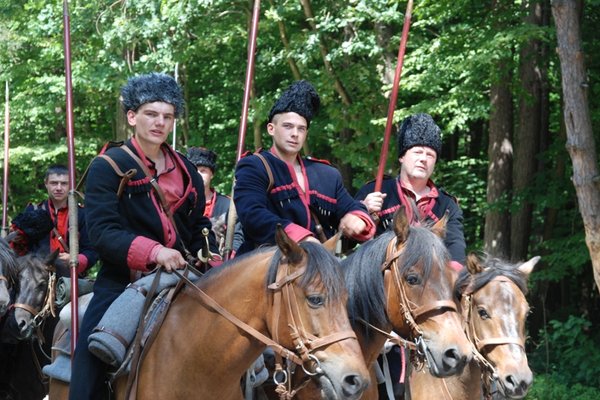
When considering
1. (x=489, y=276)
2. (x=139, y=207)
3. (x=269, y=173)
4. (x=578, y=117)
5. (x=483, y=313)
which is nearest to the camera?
(x=139, y=207)

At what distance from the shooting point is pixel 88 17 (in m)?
20.3

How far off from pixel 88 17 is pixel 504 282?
1410 centimetres

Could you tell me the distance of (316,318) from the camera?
495 centimetres

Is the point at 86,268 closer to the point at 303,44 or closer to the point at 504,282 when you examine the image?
the point at 504,282

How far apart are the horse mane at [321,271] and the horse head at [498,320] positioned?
2745 mm

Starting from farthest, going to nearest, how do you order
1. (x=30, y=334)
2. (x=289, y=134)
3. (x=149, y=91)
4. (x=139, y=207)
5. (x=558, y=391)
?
(x=558, y=391), (x=30, y=334), (x=289, y=134), (x=149, y=91), (x=139, y=207)

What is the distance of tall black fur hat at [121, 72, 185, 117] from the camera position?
20.5ft

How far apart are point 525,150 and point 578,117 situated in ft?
15.0

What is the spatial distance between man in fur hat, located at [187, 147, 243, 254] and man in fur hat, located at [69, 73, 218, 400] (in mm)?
3881

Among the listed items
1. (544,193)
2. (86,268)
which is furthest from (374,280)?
(544,193)

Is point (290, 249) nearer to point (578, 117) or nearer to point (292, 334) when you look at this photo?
point (292, 334)

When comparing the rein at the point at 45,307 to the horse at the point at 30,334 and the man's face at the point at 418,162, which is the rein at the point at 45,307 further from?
the man's face at the point at 418,162

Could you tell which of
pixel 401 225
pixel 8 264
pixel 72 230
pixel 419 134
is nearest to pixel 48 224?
pixel 8 264

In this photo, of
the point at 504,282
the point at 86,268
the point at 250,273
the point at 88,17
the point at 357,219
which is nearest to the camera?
the point at 250,273
